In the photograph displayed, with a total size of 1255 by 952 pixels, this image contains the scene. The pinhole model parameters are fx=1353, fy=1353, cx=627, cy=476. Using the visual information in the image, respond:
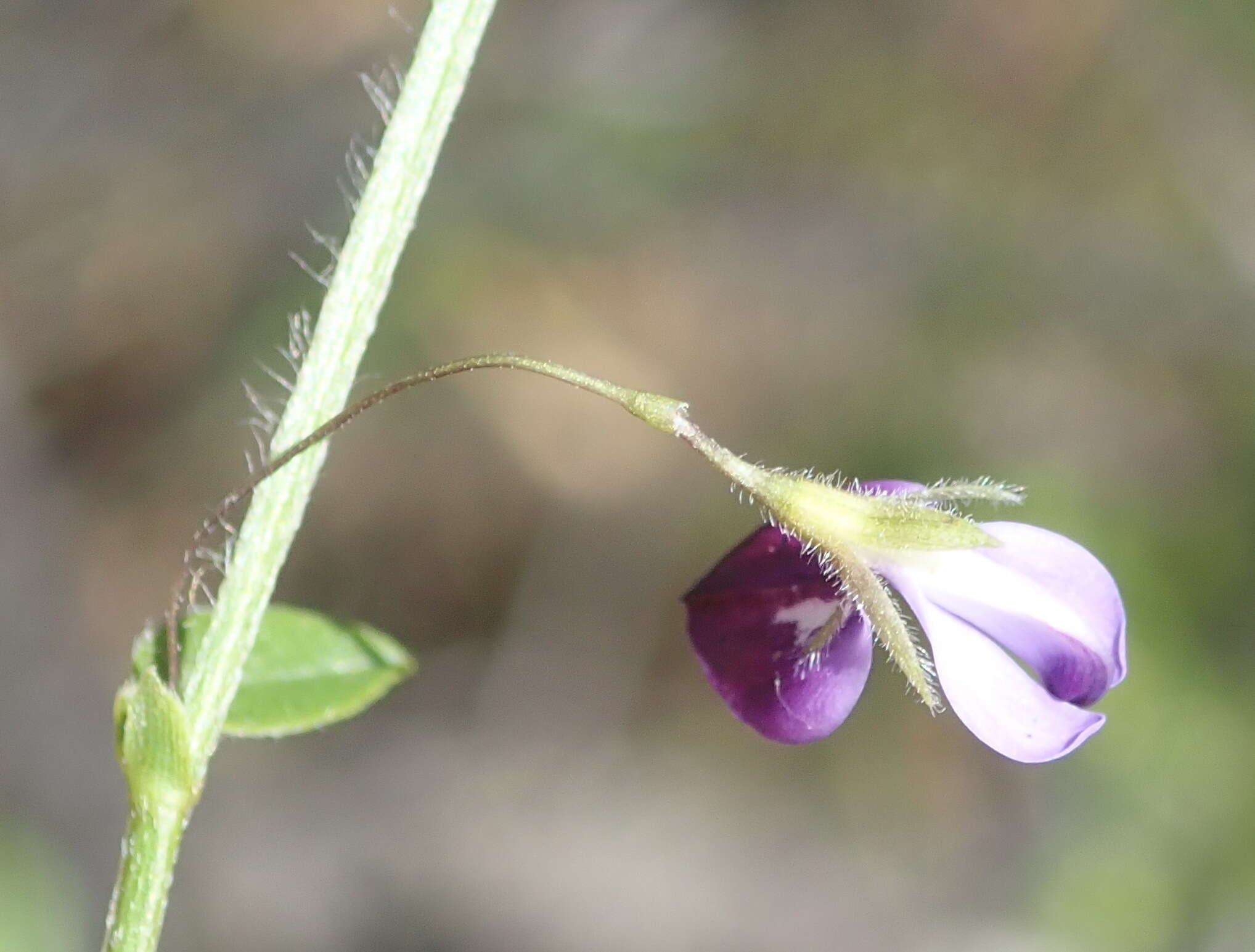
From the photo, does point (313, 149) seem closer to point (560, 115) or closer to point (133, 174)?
point (133, 174)

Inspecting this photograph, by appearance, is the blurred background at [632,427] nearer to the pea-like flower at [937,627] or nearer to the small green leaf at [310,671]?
the small green leaf at [310,671]

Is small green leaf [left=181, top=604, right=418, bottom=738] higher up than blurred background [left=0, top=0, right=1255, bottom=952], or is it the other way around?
blurred background [left=0, top=0, right=1255, bottom=952]

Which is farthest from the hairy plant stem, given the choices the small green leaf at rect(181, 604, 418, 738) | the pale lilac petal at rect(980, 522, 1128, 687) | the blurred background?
the blurred background

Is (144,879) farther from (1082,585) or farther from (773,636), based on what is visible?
(1082,585)

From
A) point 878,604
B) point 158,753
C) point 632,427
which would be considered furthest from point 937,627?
point 632,427

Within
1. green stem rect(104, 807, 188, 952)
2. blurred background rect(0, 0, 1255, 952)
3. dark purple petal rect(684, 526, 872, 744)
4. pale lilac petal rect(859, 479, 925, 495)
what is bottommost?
green stem rect(104, 807, 188, 952)

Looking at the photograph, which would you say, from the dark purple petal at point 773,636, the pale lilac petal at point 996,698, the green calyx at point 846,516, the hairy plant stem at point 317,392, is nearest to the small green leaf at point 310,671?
Answer: the hairy plant stem at point 317,392

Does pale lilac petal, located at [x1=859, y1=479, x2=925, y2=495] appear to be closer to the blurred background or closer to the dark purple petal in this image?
the dark purple petal

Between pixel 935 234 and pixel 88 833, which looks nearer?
pixel 88 833

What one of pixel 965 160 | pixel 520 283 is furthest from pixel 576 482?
pixel 965 160
